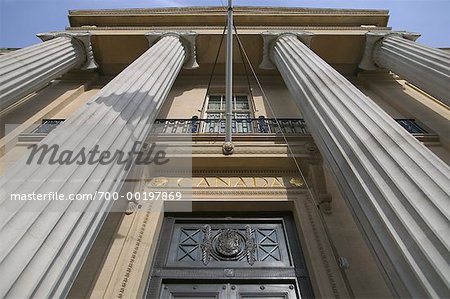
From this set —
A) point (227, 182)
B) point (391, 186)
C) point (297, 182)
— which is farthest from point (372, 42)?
point (391, 186)

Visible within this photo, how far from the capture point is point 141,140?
18.8 ft

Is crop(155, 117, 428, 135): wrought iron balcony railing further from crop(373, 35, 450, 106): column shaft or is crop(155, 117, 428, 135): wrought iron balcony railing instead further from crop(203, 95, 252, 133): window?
crop(373, 35, 450, 106): column shaft

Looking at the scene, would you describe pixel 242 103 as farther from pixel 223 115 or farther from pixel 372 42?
pixel 372 42

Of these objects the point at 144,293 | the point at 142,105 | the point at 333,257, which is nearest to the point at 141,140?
the point at 142,105

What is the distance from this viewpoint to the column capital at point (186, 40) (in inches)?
439

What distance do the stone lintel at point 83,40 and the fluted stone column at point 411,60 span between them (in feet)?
30.9

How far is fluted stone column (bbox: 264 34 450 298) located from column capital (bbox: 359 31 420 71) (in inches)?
238

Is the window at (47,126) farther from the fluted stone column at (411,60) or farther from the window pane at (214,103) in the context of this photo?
the fluted stone column at (411,60)

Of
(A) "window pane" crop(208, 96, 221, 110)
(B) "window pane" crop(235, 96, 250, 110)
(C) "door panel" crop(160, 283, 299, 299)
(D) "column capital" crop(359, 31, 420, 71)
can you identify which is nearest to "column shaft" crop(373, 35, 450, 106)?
(D) "column capital" crop(359, 31, 420, 71)

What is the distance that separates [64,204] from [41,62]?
261 inches

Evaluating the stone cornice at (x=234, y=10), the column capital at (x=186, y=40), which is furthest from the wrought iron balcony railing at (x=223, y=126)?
the stone cornice at (x=234, y=10)

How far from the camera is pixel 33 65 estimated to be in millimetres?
8359

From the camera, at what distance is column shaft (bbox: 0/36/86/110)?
24.0 ft

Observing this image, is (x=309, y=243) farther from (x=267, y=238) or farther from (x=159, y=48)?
(x=159, y=48)
